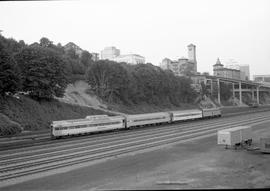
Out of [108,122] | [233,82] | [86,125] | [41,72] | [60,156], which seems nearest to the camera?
[60,156]

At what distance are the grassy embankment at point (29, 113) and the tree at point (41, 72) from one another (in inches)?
88.6

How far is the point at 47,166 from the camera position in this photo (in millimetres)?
21906

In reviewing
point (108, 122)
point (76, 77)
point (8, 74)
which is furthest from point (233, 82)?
point (8, 74)

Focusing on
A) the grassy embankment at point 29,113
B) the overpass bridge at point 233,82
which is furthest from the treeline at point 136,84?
the overpass bridge at point 233,82

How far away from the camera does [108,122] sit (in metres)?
Answer: 45.7

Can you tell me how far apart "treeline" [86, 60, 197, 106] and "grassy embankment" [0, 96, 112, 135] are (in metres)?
18.2

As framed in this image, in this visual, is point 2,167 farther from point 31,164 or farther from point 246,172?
point 246,172

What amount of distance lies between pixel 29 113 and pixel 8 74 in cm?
819

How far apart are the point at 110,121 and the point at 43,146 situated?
15546 mm

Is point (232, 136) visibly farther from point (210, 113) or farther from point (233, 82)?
point (233, 82)

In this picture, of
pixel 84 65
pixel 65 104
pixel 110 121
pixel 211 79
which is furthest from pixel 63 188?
pixel 211 79

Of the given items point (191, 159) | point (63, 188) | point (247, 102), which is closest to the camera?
point (63, 188)

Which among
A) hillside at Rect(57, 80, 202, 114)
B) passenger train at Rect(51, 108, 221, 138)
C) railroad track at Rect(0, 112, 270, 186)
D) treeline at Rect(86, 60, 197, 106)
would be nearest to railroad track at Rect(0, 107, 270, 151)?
passenger train at Rect(51, 108, 221, 138)

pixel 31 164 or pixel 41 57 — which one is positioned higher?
pixel 41 57
